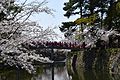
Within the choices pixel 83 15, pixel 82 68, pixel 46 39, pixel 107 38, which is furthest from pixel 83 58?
pixel 46 39

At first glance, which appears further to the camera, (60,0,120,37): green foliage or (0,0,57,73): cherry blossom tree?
(60,0,120,37): green foliage

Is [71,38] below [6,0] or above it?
below

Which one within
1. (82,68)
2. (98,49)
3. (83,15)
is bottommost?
(82,68)

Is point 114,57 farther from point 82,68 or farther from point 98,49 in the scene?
point 82,68

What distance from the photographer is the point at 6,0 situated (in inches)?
168

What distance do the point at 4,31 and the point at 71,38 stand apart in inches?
1056

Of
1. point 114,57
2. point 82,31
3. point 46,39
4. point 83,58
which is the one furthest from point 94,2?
point 46,39

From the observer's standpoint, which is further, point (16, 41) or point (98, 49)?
point (98, 49)

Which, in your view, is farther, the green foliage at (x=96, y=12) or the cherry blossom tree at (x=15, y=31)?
the green foliage at (x=96, y=12)

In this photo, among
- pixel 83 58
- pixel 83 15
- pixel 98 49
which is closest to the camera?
pixel 98 49

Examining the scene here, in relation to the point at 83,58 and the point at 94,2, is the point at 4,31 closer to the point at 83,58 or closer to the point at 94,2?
the point at 83,58

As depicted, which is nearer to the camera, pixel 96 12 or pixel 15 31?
pixel 15 31

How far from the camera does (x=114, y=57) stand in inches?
842

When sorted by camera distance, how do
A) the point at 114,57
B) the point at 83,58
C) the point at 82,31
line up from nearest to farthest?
the point at 114,57, the point at 83,58, the point at 82,31
